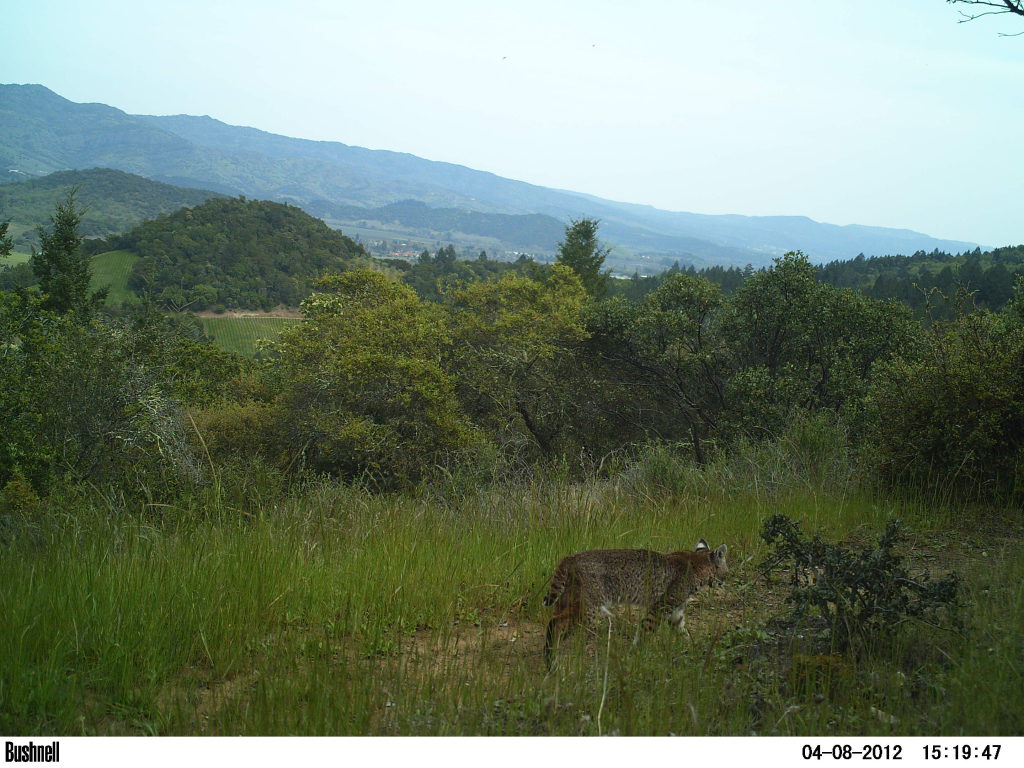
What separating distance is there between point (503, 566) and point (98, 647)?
2.12 m

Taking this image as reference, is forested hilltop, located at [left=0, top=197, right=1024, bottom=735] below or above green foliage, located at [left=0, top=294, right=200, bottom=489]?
above

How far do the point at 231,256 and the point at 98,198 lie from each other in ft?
268

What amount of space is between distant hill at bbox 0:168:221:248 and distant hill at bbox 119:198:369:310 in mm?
37820

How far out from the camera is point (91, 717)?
8.29 feet

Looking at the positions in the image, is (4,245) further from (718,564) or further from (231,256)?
(231,256)

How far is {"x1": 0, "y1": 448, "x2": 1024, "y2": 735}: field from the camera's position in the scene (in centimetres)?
245

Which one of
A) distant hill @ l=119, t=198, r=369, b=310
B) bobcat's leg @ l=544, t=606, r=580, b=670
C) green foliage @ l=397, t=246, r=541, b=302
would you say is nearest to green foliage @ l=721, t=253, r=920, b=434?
bobcat's leg @ l=544, t=606, r=580, b=670

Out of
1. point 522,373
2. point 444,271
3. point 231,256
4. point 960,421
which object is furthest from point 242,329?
point 960,421

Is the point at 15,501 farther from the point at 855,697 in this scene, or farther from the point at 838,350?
the point at 838,350

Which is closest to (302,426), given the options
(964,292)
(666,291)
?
(666,291)

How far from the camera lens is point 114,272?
259 feet

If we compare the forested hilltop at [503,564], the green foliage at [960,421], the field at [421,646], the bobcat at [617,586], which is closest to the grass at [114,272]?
the forested hilltop at [503,564]

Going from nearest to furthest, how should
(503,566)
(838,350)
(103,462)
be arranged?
(503,566) → (103,462) → (838,350)

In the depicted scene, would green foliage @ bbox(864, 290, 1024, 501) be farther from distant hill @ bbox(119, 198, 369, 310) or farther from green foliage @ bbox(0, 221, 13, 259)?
distant hill @ bbox(119, 198, 369, 310)
